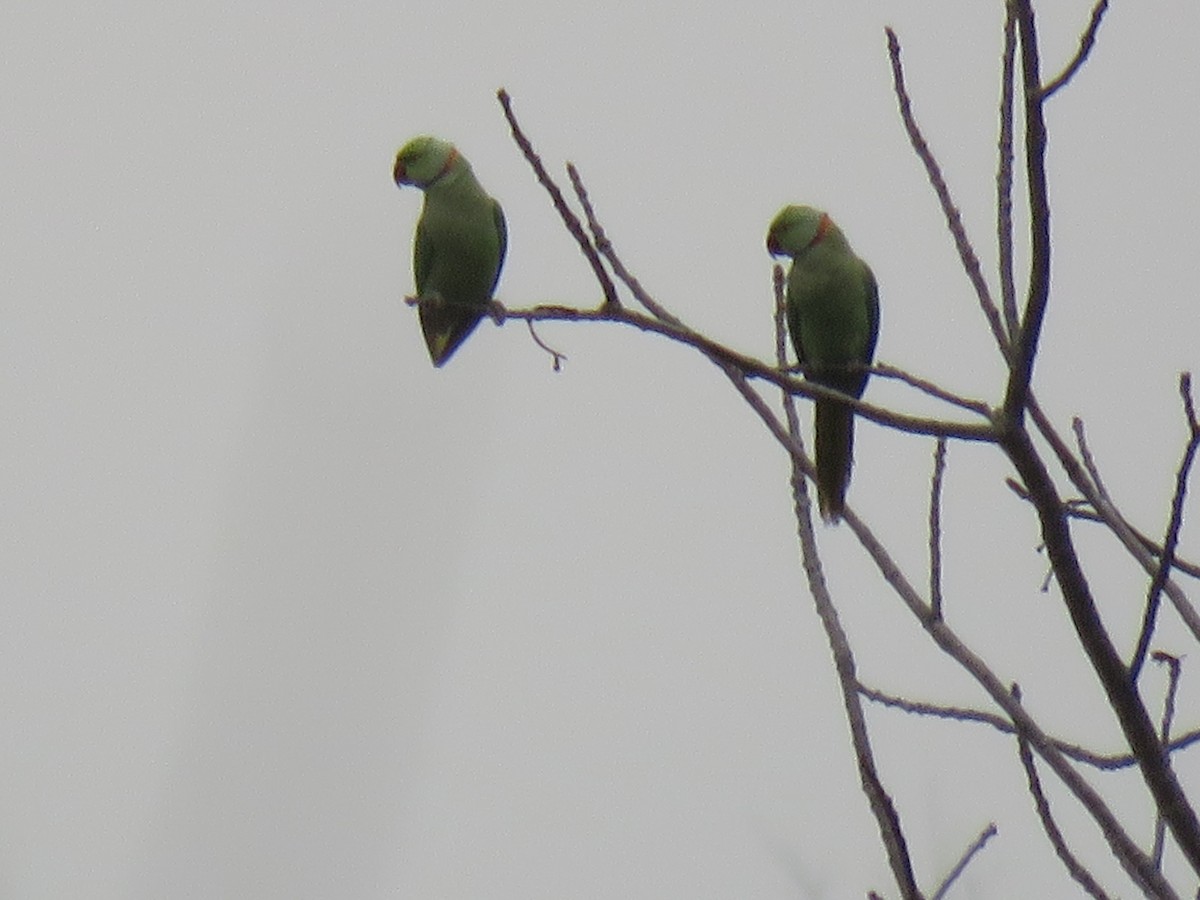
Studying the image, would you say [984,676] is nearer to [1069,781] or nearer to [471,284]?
[1069,781]

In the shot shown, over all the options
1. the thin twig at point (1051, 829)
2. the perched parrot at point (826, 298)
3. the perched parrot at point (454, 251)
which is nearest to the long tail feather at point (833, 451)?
the perched parrot at point (826, 298)

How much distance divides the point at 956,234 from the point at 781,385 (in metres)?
0.36

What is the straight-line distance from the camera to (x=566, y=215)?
1.61 meters

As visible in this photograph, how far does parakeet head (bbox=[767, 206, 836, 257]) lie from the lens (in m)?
3.19

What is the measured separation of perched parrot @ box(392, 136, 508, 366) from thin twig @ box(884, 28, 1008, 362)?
173 centimetres

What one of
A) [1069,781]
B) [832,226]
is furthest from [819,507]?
[1069,781]

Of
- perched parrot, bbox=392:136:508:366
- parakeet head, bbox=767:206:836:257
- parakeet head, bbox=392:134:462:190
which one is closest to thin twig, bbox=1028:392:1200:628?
parakeet head, bbox=767:206:836:257

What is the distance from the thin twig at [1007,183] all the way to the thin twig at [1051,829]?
46 centimetres

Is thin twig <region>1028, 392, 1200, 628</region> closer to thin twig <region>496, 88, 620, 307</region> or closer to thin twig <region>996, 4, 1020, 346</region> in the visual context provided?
thin twig <region>996, 4, 1020, 346</region>

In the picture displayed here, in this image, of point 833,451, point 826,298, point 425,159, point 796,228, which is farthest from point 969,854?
point 425,159

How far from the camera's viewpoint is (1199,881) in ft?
4.82

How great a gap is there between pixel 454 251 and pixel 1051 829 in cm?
218

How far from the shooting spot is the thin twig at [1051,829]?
162 centimetres

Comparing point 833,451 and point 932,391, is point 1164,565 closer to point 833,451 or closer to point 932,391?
point 932,391
